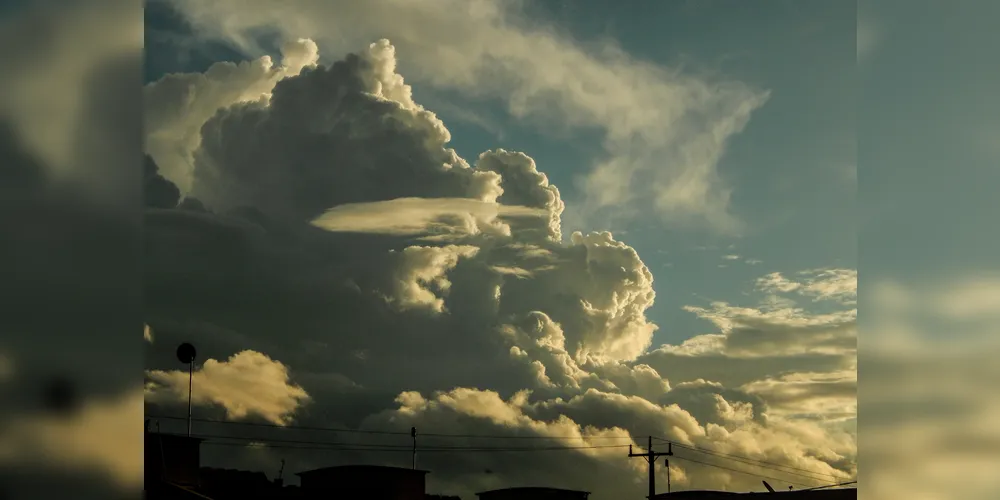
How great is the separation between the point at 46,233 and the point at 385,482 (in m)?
8.90

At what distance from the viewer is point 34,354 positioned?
2.66 metres

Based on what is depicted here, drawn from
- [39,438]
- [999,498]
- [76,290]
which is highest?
[76,290]

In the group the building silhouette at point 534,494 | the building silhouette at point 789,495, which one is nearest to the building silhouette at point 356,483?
the building silhouette at point 534,494

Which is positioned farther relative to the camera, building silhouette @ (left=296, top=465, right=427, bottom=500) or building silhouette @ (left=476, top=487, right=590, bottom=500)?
building silhouette @ (left=476, top=487, right=590, bottom=500)

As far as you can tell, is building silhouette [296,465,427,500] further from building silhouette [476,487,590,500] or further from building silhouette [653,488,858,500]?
building silhouette [653,488,858,500]

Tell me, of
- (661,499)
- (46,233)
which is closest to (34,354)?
(46,233)

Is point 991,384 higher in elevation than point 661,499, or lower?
higher

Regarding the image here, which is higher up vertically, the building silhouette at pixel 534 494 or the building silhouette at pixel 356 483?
the building silhouette at pixel 356 483

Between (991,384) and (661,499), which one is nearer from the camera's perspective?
(991,384)

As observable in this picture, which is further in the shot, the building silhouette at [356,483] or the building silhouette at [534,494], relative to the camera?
the building silhouette at [534,494]

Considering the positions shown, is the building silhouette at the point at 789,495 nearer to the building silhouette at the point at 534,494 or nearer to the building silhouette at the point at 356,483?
the building silhouette at the point at 534,494

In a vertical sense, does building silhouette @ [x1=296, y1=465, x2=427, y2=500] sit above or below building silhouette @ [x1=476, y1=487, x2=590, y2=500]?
above

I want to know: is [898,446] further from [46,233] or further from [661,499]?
[661,499]

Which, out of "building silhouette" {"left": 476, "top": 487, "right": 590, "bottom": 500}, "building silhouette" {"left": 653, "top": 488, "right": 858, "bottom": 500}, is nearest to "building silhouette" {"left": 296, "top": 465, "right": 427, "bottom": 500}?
"building silhouette" {"left": 476, "top": 487, "right": 590, "bottom": 500}
